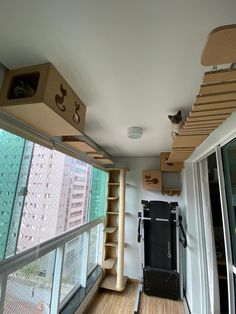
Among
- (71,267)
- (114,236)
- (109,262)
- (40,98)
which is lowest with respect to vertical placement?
(109,262)

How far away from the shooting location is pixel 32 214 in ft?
4.63

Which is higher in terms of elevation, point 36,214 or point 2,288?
point 36,214

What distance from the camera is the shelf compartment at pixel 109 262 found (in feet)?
9.52

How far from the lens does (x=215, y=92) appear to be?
81cm

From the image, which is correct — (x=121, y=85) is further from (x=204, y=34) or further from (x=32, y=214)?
(x=32, y=214)

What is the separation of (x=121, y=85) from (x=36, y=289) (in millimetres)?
1821

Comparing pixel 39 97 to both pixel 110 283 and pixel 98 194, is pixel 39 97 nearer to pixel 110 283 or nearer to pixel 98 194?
pixel 98 194

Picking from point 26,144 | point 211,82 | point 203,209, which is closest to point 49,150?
point 26,144

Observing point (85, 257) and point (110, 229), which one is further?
point (110, 229)

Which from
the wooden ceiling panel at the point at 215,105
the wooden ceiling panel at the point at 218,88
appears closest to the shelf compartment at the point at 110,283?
the wooden ceiling panel at the point at 215,105

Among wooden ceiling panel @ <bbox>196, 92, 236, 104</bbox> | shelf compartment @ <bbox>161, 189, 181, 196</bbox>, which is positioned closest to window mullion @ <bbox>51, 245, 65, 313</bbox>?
wooden ceiling panel @ <bbox>196, 92, 236, 104</bbox>

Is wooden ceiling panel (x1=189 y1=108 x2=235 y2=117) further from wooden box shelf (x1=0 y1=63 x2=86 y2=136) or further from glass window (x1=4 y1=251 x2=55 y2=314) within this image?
glass window (x1=4 y1=251 x2=55 y2=314)

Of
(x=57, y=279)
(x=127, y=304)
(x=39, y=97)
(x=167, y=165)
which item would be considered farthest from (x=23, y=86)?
(x=127, y=304)

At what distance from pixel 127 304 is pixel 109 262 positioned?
66 cm
